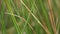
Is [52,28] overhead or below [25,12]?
below

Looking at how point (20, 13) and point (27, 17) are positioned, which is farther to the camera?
point (20, 13)

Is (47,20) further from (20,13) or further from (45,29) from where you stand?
(20,13)

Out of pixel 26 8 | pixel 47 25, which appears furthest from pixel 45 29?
pixel 26 8

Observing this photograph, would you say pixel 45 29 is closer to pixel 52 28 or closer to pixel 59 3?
pixel 52 28

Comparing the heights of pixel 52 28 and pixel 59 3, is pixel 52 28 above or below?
below

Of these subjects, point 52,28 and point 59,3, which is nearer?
point 52,28

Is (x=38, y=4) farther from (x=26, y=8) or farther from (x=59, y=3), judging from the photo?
(x=59, y=3)

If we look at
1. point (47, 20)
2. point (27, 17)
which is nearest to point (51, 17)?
point (47, 20)
